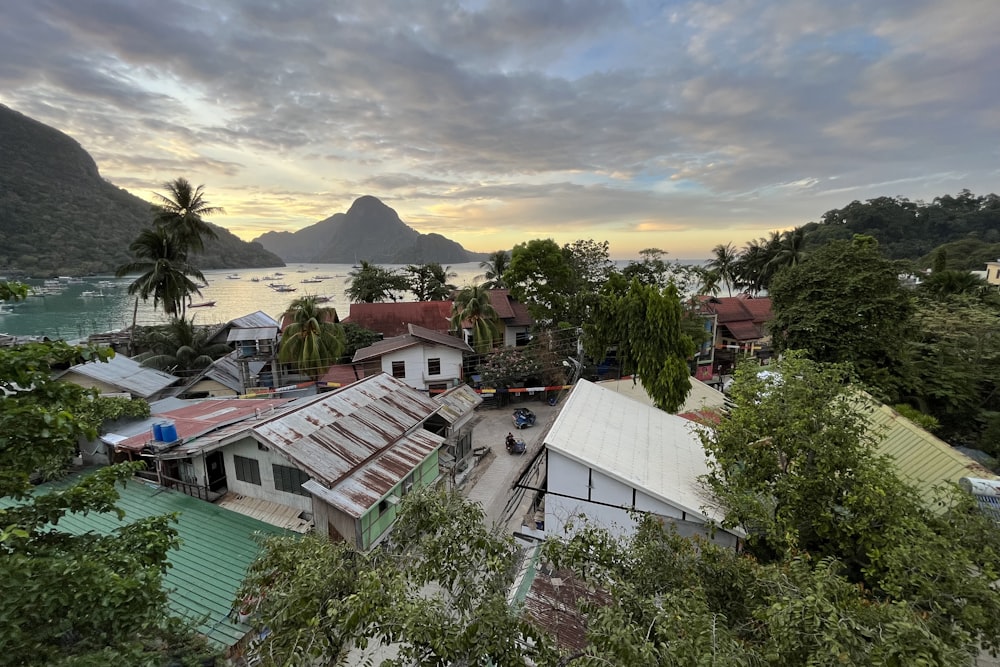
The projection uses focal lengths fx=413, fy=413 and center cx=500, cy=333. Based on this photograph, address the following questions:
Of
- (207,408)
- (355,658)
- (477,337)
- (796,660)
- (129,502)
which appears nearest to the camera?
(796,660)

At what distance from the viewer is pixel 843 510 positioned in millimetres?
8750

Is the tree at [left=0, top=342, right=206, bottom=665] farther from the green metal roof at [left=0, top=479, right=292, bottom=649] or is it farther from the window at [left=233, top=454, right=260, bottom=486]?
the window at [left=233, top=454, right=260, bottom=486]

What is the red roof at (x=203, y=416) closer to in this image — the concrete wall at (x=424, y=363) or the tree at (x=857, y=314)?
the concrete wall at (x=424, y=363)

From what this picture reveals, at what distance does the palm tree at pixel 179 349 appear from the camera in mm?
29281

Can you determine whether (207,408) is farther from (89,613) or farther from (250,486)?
(89,613)

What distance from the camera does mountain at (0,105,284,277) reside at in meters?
85.6

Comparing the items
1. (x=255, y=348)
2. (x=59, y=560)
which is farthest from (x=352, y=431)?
(x=255, y=348)

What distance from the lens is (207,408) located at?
58.4ft

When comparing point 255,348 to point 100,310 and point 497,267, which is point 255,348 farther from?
point 100,310

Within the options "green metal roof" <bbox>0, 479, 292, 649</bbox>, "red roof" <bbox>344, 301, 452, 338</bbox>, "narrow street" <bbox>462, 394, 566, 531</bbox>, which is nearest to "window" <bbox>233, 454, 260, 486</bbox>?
"green metal roof" <bbox>0, 479, 292, 649</bbox>

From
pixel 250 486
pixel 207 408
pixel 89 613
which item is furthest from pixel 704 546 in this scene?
pixel 207 408

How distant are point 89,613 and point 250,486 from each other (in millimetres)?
8987

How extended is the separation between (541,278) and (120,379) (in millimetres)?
27244

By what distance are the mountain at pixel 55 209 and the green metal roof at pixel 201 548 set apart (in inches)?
4221
